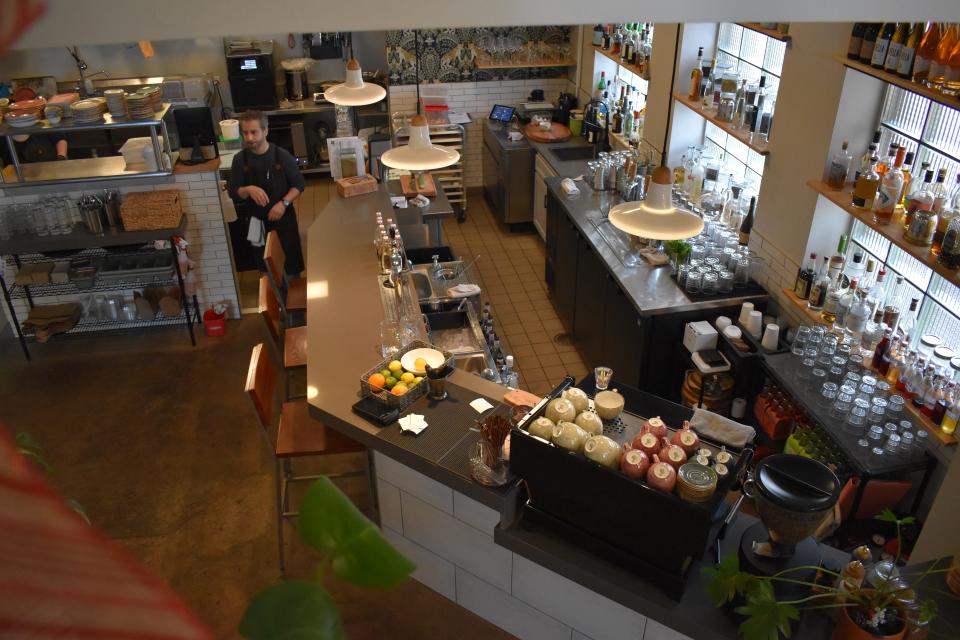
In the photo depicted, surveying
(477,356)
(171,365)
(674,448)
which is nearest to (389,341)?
(477,356)

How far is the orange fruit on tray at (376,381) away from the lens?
346 centimetres

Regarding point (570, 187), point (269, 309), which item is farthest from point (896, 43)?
point (269, 309)

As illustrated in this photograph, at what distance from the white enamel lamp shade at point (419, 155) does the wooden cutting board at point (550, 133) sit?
375 centimetres

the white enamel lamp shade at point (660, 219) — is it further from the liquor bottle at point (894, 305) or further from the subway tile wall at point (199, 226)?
the subway tile wall at point (199, 226)

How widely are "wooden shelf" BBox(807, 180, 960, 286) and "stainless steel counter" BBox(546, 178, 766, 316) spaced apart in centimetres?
91

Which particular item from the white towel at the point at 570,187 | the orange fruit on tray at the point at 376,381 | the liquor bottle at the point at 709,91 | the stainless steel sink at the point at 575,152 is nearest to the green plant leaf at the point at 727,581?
the orange fruit on tray at the point at 376,381

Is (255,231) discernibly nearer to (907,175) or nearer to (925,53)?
(907,175)

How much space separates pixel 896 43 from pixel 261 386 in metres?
3.32

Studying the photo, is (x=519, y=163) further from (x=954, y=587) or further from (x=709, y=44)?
(x=954, y=587)

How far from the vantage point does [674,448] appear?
2.60 m

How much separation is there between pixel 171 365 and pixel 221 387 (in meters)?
0.56

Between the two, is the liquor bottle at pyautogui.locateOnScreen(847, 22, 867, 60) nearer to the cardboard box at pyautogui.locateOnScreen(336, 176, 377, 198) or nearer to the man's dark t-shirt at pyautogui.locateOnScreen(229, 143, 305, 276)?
the cardboard box at pyautogui.locateOnScreen(336, 176, 377, 198)

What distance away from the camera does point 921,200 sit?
3.44m

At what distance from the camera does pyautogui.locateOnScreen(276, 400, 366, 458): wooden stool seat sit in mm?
3760
